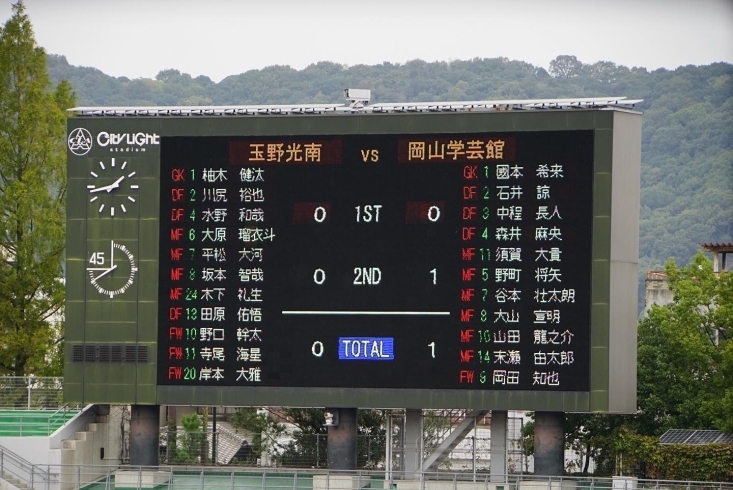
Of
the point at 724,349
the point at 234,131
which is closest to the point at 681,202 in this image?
the point at 724,349

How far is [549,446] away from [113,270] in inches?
529

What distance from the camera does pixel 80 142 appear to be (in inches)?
1794

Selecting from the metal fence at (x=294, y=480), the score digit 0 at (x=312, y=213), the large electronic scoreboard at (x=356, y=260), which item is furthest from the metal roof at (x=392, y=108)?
the metal fence at (x=294, y=480)

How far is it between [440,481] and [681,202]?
13685 cm

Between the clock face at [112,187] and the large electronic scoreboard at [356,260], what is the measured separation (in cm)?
4

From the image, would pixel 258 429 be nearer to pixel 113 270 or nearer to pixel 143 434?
pixel 143 434

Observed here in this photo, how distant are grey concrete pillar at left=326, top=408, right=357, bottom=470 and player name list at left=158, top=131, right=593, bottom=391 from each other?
192 centimetres

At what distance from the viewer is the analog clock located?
148 feet

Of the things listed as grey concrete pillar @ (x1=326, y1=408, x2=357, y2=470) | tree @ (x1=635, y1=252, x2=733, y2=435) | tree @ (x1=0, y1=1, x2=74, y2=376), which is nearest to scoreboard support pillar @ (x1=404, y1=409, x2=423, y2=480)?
grey concrete pillar @ (x1=326, y1=408, x2=357, y2=470)

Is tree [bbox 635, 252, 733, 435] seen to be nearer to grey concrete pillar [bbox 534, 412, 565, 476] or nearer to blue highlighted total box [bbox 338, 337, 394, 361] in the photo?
grey concrete pillar [bbox 534, 412, 565, 476]

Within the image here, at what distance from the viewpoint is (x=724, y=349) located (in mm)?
52406

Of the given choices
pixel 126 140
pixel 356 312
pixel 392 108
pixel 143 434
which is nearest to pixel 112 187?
pixel 126 140

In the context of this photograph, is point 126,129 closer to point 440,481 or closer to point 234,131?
point 234,131

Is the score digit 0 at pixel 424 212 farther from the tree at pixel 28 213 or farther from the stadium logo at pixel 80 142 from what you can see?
the tree at pixel 28 213
